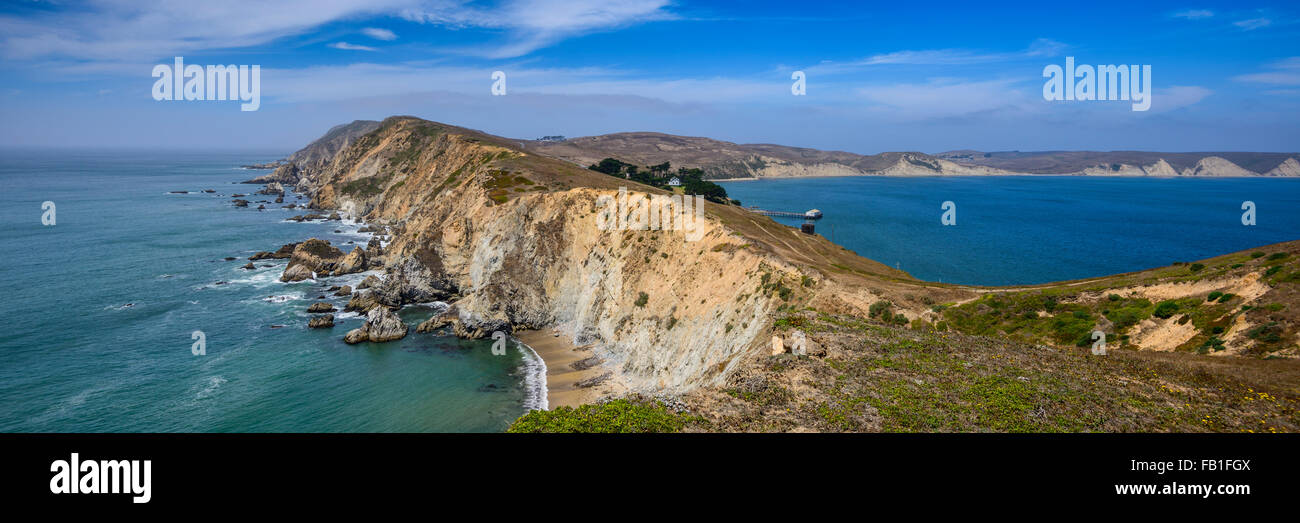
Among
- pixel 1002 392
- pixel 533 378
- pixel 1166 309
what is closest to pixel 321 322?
pixel 533 378

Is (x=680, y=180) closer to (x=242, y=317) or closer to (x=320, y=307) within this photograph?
(x=320, y=307)

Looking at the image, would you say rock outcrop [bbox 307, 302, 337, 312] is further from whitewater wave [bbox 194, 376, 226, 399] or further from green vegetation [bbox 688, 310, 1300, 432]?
green vegetation [bbox 688, 310, 1300, 432]

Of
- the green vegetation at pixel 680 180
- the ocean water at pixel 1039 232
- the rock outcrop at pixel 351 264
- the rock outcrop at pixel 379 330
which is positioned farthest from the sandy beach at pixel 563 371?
the green vegetation at pixel 680 180

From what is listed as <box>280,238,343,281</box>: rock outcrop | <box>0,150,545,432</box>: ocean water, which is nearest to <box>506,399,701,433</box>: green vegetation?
<box>0,150,545,432</box>: ocean water

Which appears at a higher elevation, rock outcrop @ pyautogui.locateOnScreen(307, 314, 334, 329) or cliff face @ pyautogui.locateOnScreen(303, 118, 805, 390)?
cliff face @ pyautogui.locateOnScreen(303, 118, 805, 390)

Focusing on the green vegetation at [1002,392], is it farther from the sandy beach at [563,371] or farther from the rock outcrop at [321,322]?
the rock outcrop at [321,322]
